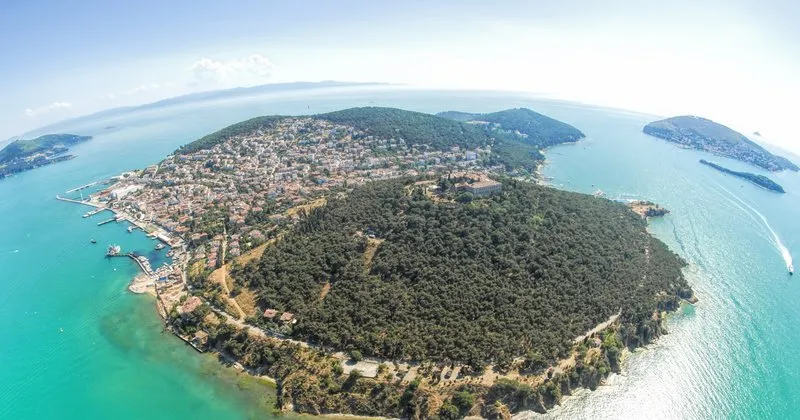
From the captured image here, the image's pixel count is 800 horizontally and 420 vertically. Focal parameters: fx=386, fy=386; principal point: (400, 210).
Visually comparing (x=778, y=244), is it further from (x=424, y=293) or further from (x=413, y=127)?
(x=413, y=127)

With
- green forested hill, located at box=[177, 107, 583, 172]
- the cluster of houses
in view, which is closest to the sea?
the cluster of houses

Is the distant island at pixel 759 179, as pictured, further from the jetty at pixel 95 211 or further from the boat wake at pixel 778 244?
the jetty at pixel 95 211

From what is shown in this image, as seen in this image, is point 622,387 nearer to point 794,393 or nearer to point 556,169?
point 794,393

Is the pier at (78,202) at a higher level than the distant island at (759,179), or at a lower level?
lower

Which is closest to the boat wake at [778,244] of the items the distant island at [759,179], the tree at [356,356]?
the distant island at [759,179]

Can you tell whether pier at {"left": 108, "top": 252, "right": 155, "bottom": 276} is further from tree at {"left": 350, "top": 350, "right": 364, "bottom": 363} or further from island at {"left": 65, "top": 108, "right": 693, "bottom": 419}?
tree at {"left": 350, "top": 350, "right": 364, "bottom": 363}
